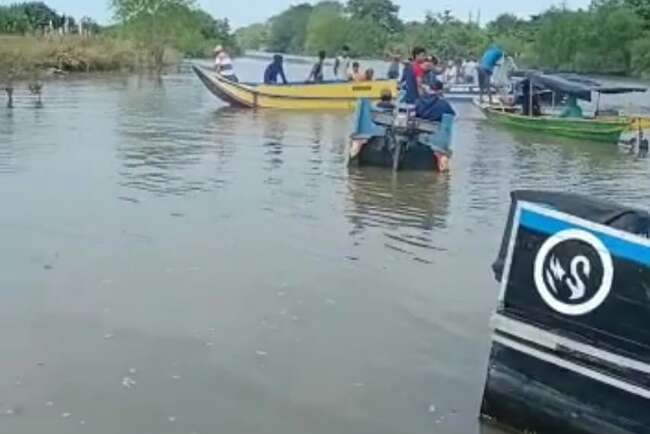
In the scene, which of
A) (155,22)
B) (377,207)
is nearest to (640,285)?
(377,207)

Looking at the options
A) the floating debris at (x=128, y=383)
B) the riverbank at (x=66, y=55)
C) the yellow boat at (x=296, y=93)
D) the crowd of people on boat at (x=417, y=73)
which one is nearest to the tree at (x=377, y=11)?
the riverbank at (x=66, y=55)

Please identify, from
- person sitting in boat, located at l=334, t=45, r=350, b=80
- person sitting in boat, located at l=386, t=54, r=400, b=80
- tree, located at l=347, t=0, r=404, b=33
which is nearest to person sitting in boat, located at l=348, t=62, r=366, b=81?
person sitting in boat, located at l=386, t=54, r=400, b=80

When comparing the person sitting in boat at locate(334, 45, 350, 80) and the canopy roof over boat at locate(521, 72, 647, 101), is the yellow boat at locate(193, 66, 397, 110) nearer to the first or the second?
the canopy roof over boat at locate(521, 72, 647, 101)

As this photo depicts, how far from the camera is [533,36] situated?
3723 inches

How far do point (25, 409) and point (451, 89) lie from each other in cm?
3182

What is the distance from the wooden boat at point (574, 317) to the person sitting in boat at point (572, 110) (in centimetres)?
2073

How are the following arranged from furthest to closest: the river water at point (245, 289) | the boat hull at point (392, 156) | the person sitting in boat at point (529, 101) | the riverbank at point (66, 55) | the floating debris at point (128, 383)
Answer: the riverbank at point (66, 55), the person sitting in boat at point (529, 101), the boat hull at point (392, 156), the floating debris at point (128, 383), the river water at point (245, 289)

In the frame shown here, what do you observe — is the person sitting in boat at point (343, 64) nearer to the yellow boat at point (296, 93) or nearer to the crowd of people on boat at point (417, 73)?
the crowd of people on boat at point (417, 73)

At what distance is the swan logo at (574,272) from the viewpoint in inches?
209

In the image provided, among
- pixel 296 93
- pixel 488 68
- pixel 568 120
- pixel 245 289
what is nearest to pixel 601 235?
pixel 245 289

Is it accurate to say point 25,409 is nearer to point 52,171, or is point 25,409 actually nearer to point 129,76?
point 52,171

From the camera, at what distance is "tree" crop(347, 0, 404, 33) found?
142000 mm

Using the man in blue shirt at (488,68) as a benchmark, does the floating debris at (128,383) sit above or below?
below

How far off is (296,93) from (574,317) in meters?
25.0
